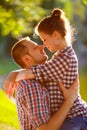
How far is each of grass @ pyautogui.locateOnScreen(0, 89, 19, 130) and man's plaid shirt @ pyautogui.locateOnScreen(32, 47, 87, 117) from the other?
302 centimetres

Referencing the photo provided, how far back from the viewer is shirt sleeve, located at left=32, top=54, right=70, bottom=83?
3.58 meters

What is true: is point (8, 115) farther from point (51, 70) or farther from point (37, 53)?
point (51, 70)

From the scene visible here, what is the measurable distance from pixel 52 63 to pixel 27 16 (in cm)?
525

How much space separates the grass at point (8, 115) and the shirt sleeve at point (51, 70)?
Result: 9.97 ft

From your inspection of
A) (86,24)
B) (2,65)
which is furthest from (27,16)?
(86,24)

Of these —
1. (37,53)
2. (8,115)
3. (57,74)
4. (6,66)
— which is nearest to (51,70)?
(57,74)

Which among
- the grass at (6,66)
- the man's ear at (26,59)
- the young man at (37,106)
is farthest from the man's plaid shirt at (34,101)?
the grass at (6,66)

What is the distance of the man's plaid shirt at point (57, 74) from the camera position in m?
3.58

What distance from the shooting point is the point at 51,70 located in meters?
3.58

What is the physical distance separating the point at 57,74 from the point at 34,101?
238 millimetres

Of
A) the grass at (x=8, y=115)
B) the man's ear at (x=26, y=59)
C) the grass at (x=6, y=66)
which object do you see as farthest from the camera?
the grass at (x=6, y=66)

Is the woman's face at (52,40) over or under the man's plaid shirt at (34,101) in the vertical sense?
over

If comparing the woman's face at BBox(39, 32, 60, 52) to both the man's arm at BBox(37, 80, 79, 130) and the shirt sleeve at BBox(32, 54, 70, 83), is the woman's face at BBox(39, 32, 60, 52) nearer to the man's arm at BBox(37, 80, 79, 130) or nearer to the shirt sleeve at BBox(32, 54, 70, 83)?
the shirt sleeve at BBox(32, 54, 70, 83)

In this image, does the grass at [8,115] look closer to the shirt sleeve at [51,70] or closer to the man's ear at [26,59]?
the man's ear at [26,59]
